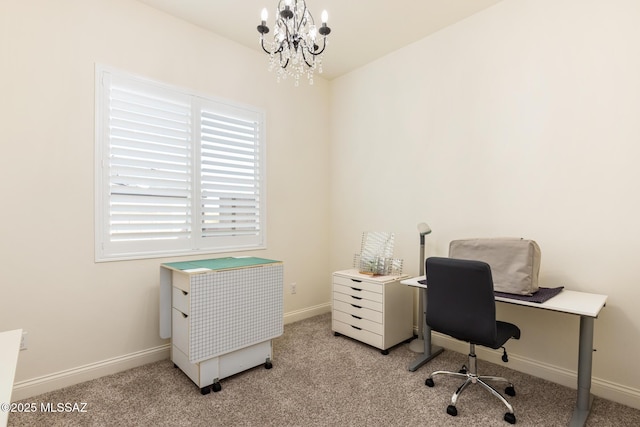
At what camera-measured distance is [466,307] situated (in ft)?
6.64

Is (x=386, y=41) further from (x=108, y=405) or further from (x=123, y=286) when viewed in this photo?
(x=108, y=405)

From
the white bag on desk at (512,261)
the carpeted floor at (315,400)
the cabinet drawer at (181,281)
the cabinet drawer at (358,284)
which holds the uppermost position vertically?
the white bag on desk at (512,261)

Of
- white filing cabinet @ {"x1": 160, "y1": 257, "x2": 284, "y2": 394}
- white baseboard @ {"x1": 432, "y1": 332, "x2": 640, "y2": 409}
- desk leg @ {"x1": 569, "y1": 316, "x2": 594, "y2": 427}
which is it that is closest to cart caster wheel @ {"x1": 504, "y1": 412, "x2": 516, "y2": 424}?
desk leg @ {"x1": 569, "y1": 316, "x2": 594, "y2": 427}

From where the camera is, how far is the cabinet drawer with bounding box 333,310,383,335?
2.93 meters

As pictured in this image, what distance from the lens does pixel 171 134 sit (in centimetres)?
283

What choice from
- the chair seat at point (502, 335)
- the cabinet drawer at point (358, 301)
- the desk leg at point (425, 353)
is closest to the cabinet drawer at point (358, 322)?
the cabinet drawer at point (358, 301)

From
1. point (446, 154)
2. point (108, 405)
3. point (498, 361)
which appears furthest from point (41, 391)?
point (446, 154)

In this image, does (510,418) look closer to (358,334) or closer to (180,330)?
(358,334)

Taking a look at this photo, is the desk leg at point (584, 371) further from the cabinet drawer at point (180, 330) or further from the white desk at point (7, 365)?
the white desk at point (7, 365)

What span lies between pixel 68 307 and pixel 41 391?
56cm

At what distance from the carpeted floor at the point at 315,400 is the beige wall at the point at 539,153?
0.37m

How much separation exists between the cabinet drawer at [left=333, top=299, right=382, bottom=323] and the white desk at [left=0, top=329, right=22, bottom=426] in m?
2.41

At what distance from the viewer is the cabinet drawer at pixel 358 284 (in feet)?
9.64

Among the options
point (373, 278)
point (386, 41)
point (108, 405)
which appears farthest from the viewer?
point (386, 41)
